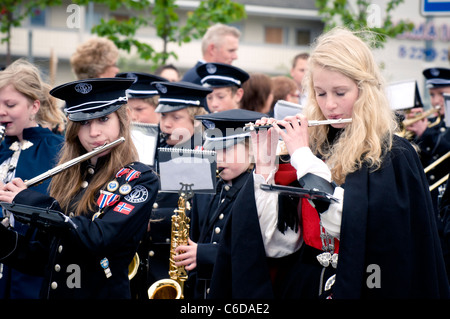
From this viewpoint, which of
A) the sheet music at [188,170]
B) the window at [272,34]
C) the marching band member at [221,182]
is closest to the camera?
the sheet music at [188,170]

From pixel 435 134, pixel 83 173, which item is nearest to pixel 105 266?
pixel 83 173

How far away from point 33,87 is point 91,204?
63.2 inches

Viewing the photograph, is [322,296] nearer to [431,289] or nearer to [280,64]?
[431,289]

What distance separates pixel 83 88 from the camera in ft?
13.0

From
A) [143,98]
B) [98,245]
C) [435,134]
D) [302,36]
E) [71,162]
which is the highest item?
[302,36]

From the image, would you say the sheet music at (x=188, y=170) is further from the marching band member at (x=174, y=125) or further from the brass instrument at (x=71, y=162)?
the marching band member at (x=174, y=125)

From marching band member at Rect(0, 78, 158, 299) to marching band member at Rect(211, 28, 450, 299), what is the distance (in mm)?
636

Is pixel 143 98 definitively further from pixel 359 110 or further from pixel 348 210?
pixel 348 210

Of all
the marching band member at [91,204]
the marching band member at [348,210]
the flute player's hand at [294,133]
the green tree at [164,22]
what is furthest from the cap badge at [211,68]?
the green tree at [164,22]

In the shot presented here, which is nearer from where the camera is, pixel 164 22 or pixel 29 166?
pixel 29 166

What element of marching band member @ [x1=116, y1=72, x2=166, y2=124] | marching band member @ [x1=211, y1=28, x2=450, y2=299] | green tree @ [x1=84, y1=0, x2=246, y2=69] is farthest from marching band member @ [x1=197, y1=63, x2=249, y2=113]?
green tree @ [x1=84, y1=0, x2=246, y2=69]

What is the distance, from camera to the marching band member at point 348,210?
3.18 m

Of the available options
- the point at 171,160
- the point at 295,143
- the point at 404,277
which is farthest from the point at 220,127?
the point at 404,277

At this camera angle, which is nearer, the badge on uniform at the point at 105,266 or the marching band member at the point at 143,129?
the badge on uniform at the point at 105,266
